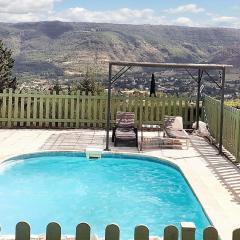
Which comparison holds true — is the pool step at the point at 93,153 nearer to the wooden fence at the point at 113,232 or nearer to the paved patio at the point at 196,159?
the paved patio at the point at 196,159

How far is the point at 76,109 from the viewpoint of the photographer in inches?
660

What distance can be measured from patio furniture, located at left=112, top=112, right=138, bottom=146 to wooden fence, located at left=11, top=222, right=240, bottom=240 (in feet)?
31.3

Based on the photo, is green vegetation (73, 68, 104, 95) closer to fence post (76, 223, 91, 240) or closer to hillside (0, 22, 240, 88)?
fence post (76, 223, 91, 240)

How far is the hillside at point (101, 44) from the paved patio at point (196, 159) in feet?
287

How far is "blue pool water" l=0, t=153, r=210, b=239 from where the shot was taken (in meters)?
8.14

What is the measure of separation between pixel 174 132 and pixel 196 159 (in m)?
1.97

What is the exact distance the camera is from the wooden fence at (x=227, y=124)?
1168cm

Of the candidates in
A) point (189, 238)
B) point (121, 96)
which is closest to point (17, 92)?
point (121, 96)

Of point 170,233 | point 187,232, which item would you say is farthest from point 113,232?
point 187,232

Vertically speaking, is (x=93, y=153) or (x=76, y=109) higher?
(x=76, y=109)

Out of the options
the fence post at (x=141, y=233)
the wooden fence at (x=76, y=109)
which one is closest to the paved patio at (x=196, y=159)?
the wooden fence at (x=76, y=109)

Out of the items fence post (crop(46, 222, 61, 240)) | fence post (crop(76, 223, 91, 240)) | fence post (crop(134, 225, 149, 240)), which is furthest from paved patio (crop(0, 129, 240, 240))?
fence post (crop(46, 222, 61, 240))

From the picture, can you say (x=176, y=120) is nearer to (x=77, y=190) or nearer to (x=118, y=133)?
(x=118, y=133)

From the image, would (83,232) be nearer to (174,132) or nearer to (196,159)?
Answer: (196,159)
